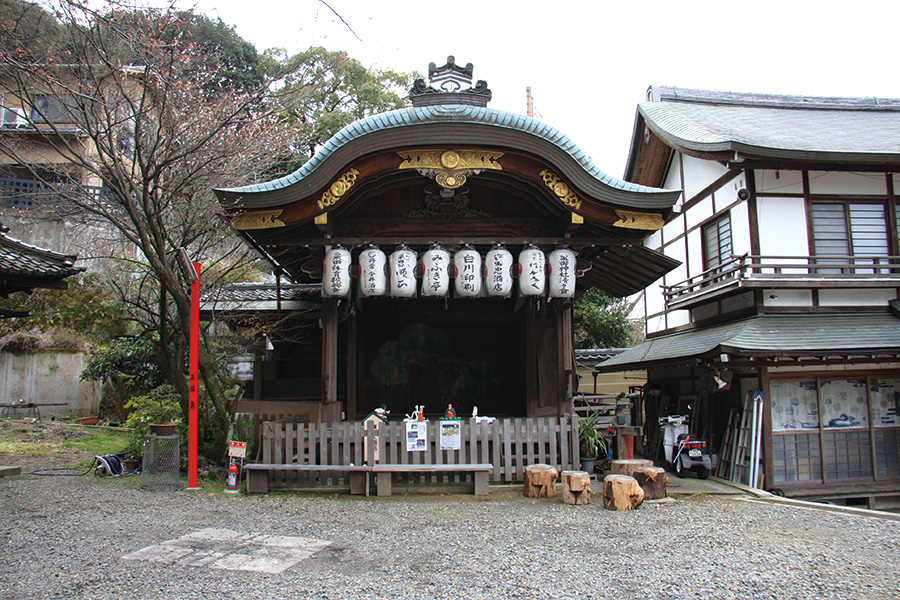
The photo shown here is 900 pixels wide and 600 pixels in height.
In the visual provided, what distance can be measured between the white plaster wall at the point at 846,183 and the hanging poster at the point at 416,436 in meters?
9.30

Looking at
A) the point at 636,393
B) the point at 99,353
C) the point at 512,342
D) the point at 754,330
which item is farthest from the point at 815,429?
the point at 99,353

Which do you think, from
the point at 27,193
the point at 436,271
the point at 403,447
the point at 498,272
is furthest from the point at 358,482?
the point at 27,193

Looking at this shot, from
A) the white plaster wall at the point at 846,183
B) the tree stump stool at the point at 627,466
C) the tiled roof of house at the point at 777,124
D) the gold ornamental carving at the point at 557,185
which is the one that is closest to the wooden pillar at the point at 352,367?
the gold ornamental carving at the point at 557,185

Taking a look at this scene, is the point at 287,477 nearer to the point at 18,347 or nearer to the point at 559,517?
the point at 559,517

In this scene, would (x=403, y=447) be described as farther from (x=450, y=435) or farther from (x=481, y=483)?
(x=481, y=483)

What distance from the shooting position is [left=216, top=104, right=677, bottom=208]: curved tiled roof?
8.45 metres

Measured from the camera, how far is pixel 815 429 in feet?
34.6

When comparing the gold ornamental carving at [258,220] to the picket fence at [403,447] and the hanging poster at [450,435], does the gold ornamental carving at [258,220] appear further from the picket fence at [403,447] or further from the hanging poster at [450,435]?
the hanging poster at [450,435]

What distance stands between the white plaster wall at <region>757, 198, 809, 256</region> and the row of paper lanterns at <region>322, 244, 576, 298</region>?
15.8 feet

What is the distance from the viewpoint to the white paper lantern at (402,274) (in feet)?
29.5

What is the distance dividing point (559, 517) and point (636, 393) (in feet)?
38.3

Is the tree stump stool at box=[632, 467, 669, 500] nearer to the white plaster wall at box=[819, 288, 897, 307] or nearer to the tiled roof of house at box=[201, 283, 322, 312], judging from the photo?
the white plaster wall at box=[819, 288, 897, 307]

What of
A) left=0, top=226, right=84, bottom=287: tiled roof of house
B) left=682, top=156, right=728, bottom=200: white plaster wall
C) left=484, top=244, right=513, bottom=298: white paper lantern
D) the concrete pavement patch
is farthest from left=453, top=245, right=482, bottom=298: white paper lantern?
left=682, top=156, right=728, bottom=200: white plaster wall

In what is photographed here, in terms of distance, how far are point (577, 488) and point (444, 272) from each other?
3.65m
